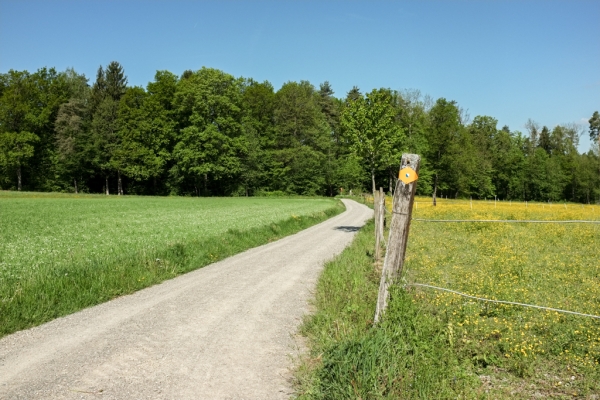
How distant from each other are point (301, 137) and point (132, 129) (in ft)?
106

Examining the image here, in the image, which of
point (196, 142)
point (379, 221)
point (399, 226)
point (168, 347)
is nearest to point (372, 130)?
point (379, 221)

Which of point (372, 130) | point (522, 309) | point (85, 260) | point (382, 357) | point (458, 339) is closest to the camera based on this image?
point (382, 357)

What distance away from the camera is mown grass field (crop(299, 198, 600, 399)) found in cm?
427

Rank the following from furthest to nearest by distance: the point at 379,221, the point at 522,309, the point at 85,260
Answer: the point at 379,221 < the point at 85,260 < the point at 522,309

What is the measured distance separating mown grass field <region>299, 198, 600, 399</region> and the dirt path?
0.69m

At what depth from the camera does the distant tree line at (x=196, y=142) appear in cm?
6519

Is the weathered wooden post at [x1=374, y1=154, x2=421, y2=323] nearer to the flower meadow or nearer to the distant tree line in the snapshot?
the flower meadow

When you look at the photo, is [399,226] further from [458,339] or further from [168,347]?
[168,347]

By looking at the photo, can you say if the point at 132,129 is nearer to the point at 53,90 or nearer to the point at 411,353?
the point at 53,90

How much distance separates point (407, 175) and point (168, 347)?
14.4ft

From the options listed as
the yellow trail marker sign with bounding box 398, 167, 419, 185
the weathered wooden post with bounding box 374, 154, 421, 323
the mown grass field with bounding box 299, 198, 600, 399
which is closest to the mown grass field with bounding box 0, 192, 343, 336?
the mown grass field with bounding box 299, 198, 600, 399

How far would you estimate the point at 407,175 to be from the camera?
5.84 metres

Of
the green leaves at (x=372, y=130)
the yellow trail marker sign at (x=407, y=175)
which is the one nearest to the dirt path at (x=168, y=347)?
the yellow trail marker sign at (x=407, y=175)

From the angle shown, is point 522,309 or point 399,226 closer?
point 399,226
